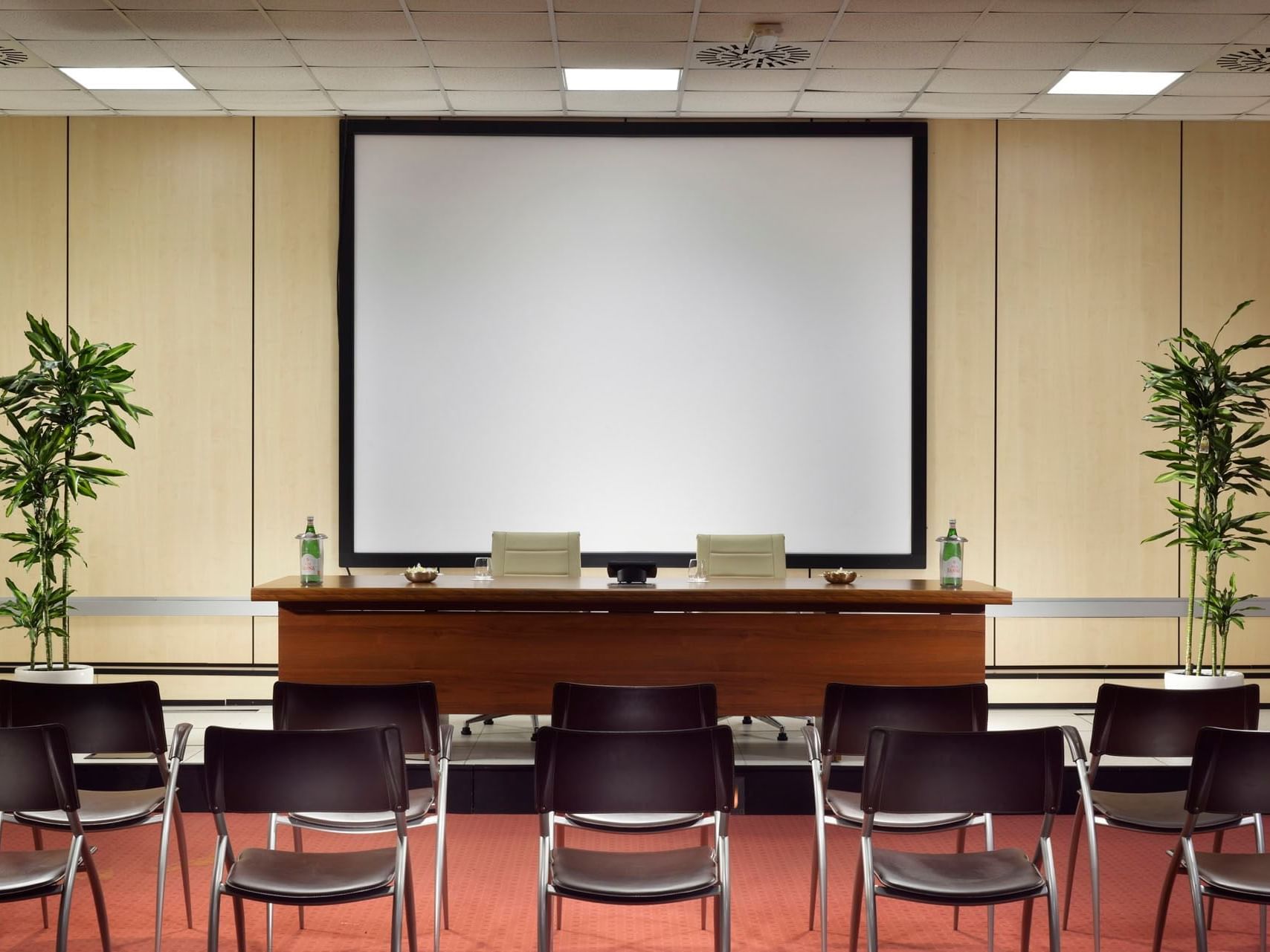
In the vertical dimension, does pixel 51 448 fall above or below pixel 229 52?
below

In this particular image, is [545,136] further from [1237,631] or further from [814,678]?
[1237,631]

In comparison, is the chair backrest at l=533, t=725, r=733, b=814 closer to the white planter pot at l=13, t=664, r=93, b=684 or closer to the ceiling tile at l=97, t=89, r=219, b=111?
the white planter pot at l=13, t=664, r=93, b=684

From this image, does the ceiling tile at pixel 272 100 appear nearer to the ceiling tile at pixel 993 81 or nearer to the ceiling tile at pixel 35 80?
the ceiling tile at pixel 35 80

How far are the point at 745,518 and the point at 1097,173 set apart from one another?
2.93 metres

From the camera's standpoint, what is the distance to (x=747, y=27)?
4859 mm

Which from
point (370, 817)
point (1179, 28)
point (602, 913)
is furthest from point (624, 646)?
point (1179, 28)

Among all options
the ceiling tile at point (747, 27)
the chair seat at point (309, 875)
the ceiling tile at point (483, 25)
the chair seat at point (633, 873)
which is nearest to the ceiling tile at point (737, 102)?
the ceiling tile at point (747, 27)

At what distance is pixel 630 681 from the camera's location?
4602 mm

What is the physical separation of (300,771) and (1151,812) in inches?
98.0

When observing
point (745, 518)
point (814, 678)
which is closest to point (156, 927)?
point (814, 678)

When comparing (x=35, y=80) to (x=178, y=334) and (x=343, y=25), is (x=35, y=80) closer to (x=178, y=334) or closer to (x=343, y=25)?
(x=178, y=334)

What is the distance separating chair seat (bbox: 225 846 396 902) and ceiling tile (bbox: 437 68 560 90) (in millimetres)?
4057

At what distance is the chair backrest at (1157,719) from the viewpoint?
126 inches

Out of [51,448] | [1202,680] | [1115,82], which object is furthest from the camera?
[1115,82]
